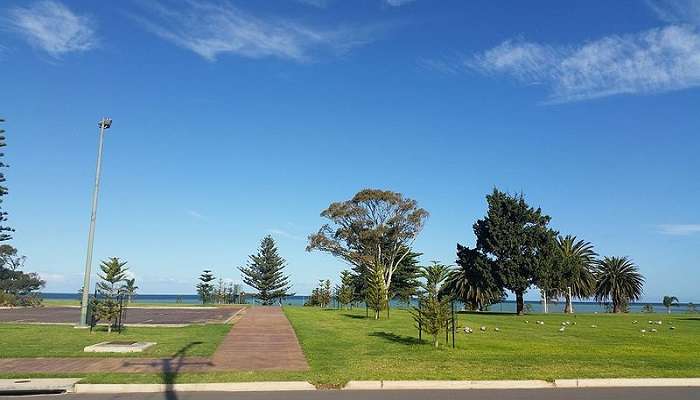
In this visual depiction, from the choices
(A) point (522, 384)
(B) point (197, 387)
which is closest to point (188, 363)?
(B) point (197, 387)

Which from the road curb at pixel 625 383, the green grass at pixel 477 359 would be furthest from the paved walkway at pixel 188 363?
the road curb at pixel 625 383

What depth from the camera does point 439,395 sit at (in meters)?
10.0

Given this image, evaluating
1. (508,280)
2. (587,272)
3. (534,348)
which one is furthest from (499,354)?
(587,272)

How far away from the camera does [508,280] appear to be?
4444 cm

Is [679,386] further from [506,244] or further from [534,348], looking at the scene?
[506,244]

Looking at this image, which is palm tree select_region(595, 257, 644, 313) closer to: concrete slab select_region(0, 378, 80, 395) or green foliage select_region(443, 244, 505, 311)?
green foliage select_region(443, 244, 505, 311)

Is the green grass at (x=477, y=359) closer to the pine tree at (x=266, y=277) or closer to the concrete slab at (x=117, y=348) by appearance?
the concrete slab at (x=117, y=348)

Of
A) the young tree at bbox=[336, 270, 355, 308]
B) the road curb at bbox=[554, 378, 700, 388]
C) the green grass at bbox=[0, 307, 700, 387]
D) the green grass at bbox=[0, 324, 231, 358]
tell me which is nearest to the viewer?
the road curb at bbox=[554, 378, 700, 388]

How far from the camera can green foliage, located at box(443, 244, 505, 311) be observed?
45.7 metres

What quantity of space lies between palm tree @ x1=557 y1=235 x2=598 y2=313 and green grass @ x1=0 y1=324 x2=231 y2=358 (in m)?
32.6

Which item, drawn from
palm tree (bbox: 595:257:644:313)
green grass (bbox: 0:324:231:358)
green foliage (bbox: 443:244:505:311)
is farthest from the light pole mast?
palm tree (bbox: 595:257:644:313)

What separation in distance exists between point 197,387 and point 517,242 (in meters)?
A: 38.3

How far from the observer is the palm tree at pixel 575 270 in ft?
150

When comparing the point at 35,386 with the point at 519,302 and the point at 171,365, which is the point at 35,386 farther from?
the point at 519,302
